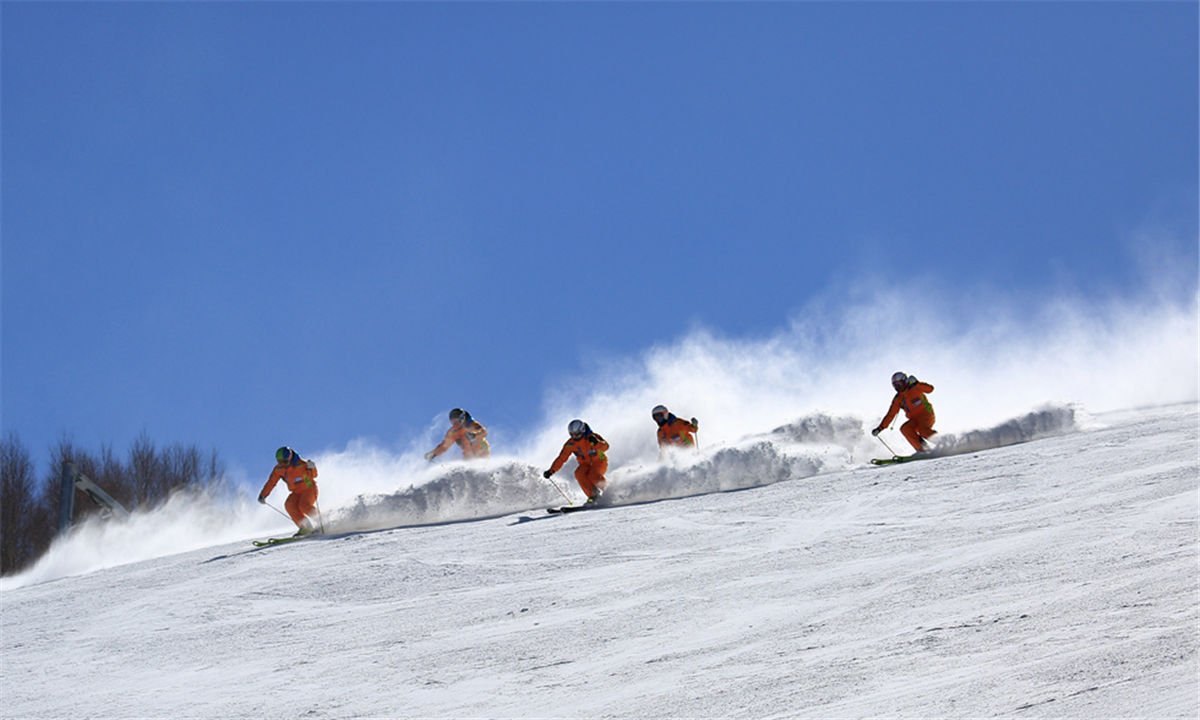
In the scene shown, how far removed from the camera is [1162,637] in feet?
26.6

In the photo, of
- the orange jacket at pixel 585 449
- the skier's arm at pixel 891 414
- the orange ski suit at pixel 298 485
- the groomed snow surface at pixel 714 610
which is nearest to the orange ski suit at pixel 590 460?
the orange jacket at pixel 585 449

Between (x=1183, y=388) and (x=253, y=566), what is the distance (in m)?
16.7

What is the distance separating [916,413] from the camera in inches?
691

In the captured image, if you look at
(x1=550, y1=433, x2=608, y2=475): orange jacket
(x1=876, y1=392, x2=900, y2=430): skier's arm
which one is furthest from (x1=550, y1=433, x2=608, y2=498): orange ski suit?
(x1=876, y1=392, x2=900, y2=430): skier's arm

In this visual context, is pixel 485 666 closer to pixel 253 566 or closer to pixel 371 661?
pixel 371 661

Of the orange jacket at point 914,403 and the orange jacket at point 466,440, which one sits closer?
the orange jacket at point 914,403

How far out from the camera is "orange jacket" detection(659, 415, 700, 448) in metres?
18.3

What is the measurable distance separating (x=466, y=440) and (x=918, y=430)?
22.3ft

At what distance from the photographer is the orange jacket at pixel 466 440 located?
20.2 metres

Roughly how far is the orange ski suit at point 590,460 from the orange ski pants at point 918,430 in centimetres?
403

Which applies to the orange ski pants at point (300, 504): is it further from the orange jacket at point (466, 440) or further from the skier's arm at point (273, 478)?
the orange jacket at point (466, 440)

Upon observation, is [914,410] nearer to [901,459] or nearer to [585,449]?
[901,459]

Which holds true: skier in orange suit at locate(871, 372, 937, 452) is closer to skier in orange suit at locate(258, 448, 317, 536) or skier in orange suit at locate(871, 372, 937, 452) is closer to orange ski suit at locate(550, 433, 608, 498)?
orange ski suit at locate(550, 433, 608, 498)

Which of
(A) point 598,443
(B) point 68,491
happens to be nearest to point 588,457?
(A) point 598,443
